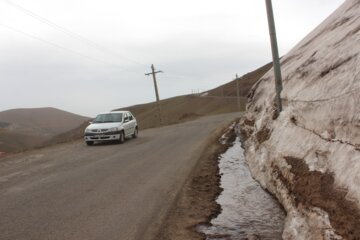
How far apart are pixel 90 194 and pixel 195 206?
8.02 ft

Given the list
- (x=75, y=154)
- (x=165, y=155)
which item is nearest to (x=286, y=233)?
(x=165, y=155)

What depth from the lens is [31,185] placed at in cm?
1068

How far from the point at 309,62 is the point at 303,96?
1914 millimetres

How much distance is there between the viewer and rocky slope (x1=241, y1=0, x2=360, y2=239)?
5562 millimetres

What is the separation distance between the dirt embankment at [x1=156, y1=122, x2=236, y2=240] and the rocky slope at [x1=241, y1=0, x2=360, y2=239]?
1277 mm

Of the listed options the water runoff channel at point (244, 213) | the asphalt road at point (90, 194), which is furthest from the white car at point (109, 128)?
the water runoff channel at point (244, 213)

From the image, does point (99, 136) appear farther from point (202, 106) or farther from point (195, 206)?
point (202, 106)

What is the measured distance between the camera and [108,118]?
22.9 m

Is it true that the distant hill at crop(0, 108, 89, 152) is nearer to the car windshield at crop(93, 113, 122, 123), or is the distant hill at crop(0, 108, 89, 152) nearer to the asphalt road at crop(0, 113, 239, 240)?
the car windshield at crop(93, 113, 122, 123)

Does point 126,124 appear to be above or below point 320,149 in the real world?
above

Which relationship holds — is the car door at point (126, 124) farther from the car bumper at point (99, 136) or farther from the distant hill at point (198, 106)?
the distant hill at point (198, 106)

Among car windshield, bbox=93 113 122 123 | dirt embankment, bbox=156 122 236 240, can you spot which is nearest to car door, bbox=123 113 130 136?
car windshield, bbox=93 113 122 123

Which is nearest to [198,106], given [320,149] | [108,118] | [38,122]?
[108,118]

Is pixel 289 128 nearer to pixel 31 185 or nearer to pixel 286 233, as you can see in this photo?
pixel 286 233
